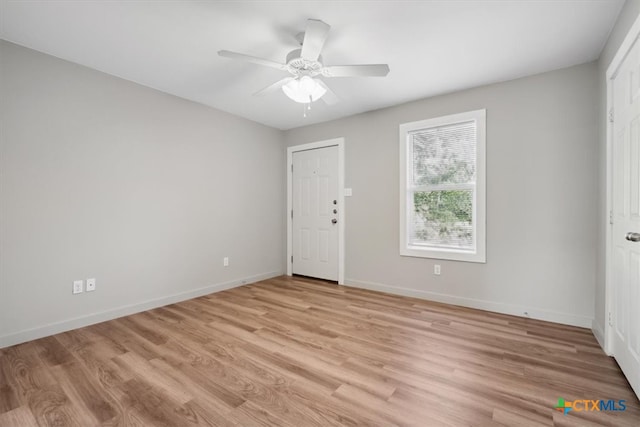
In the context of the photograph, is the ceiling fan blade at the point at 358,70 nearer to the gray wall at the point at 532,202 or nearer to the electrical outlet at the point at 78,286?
the gray wall at the point at 532,202

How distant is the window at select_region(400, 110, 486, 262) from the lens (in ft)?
10.5

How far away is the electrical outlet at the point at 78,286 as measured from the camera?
2680 mm

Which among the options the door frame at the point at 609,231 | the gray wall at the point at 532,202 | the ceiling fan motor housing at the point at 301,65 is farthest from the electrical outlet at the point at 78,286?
the door frame at the point at 609,231

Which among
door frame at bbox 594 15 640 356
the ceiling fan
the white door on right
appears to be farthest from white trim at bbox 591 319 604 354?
the ceiling fan

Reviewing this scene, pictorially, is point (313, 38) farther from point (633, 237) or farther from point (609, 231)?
point (609, 231)

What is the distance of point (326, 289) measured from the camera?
4.05 meters

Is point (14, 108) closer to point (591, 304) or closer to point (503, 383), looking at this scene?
point (503, 383)

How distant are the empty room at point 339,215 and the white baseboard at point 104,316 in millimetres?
17

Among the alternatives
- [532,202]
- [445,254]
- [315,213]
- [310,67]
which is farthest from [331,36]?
[315,213]

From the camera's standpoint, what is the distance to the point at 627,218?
183 cm

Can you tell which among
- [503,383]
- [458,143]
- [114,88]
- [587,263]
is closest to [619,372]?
[503,383]

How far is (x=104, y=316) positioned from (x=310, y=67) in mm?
3011

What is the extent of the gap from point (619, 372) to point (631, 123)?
1605mm

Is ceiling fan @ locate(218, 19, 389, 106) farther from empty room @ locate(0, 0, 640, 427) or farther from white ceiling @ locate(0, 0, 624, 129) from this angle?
white ceiling @ locate(0, 0, 624, 129)
